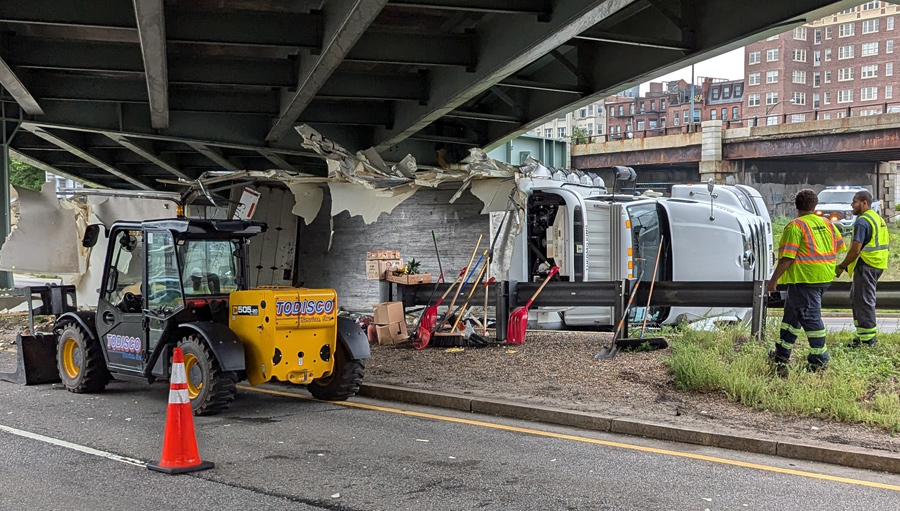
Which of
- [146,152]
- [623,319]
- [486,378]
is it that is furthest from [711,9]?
[146,152]

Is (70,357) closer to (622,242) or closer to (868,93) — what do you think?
(622,242)

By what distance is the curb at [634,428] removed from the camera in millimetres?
7314

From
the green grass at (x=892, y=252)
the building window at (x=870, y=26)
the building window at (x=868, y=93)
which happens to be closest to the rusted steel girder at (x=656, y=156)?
the green grass at (x=892, y=252)

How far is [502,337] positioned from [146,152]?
11384 millimetres

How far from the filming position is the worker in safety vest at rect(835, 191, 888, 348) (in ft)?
36.2

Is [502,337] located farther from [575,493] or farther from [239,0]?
[575,493]

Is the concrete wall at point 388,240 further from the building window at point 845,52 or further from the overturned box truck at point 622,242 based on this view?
the building window at point 845,52

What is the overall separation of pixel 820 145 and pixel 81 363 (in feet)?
150

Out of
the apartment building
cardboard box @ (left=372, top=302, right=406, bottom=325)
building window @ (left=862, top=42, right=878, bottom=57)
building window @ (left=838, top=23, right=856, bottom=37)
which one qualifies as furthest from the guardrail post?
building window @ (left=838, top=23, right=856, bottom=37)

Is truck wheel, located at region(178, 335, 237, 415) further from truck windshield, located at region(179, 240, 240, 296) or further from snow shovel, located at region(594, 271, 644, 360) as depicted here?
snow shovel, located at region(594, 271, 644, 360)

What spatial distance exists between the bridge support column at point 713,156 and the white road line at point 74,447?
164 ft

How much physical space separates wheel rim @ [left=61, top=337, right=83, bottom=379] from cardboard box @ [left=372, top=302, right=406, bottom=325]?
15.1 ft

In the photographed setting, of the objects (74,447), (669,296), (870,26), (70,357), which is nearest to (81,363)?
(70,357)

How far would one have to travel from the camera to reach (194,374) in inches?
378
